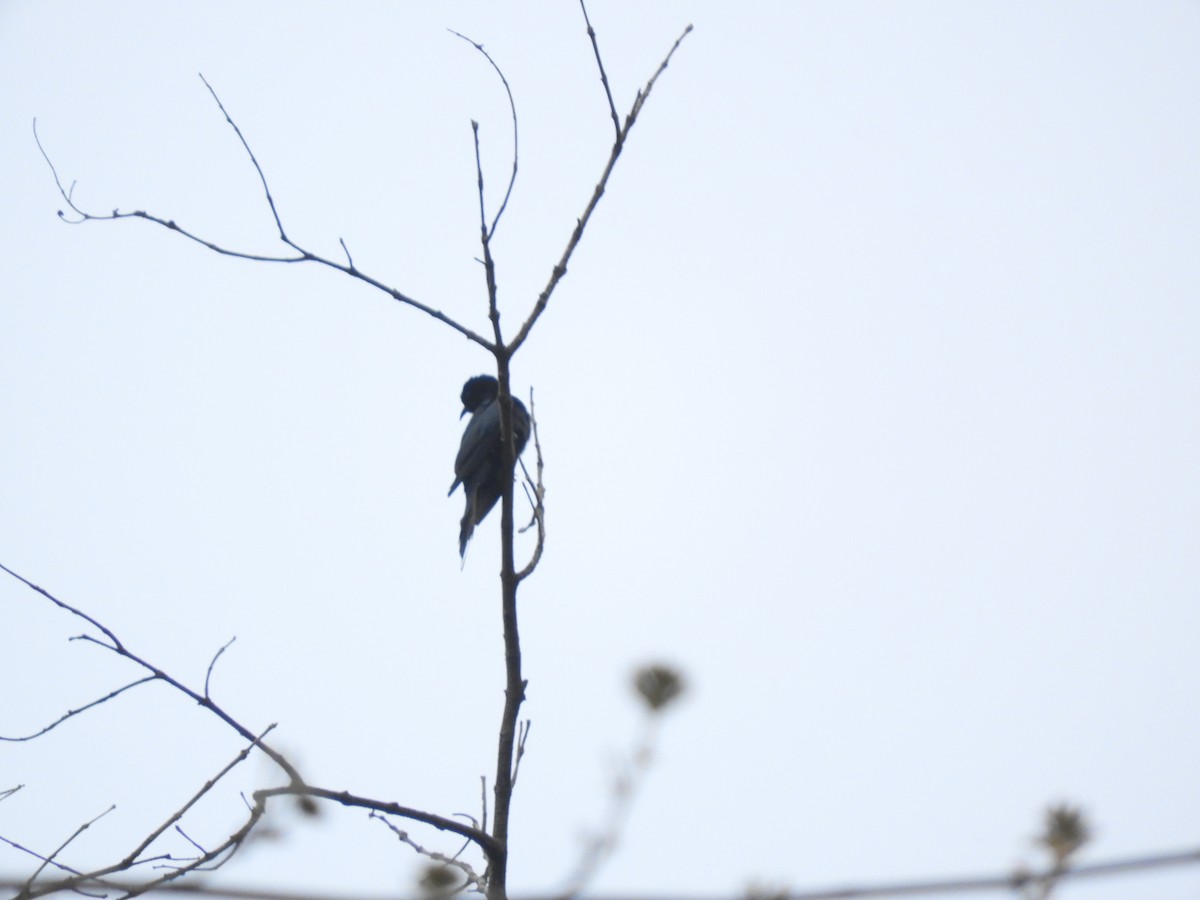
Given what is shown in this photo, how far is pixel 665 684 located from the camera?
4.62 feet

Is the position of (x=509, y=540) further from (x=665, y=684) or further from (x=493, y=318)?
(x=665, y=684)

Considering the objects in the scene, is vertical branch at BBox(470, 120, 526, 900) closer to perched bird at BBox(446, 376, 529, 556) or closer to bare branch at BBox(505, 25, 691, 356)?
bare branch at BBox(505, 25, 691, 356)

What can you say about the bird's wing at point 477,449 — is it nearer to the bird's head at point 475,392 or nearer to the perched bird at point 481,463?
the perched bird at point 481,463

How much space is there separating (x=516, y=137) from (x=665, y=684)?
1947 millimetres

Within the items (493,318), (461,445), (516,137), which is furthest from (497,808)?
(461,445)

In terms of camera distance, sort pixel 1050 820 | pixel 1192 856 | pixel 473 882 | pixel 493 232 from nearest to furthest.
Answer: pixel 1192 856, pixel 1050 820, pixel 473 882, pixel 493 232

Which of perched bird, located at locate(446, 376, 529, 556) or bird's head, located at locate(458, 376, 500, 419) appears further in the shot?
bird's head, located at locate(458, 376, 500, 419)

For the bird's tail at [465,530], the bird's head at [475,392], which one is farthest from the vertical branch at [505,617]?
the bird's head at [475,392]

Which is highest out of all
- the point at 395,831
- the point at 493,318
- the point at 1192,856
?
the point at 493,318

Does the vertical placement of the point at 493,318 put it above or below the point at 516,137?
below

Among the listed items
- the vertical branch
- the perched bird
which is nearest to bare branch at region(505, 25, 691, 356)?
the vertical branch

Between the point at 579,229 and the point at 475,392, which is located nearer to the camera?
the point at 579,229

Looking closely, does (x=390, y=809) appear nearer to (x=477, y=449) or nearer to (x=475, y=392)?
(x=477, y=449)

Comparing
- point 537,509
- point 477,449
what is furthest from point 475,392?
point 537,509
